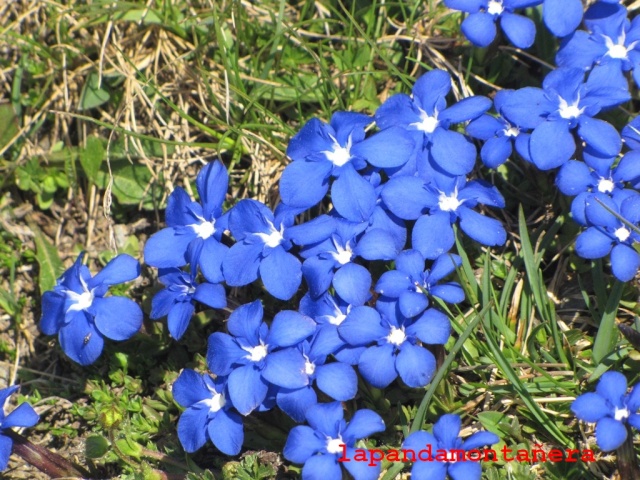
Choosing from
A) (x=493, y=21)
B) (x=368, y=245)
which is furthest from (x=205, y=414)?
(x=493, y=21)


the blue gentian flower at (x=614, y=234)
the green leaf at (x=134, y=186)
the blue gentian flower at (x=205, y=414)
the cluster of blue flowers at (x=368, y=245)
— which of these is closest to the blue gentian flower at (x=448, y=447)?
the cluster of blue flowers at (x=368, y=245)

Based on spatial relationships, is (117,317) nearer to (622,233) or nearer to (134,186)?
(134,186)

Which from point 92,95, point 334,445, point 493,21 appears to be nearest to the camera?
Result: point 334,445

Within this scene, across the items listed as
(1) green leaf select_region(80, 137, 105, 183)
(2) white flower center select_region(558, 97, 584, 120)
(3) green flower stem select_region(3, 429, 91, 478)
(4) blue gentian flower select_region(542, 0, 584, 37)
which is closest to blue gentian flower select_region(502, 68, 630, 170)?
(2) white flower center select_region(558, 97, 584, 120)

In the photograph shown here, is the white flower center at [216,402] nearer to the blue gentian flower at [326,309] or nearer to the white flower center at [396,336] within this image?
the blue gentian flower at [326,309]

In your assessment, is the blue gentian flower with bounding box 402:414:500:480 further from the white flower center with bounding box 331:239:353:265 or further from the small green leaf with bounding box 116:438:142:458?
the small green leaf with bounding box 116:438:142:458
